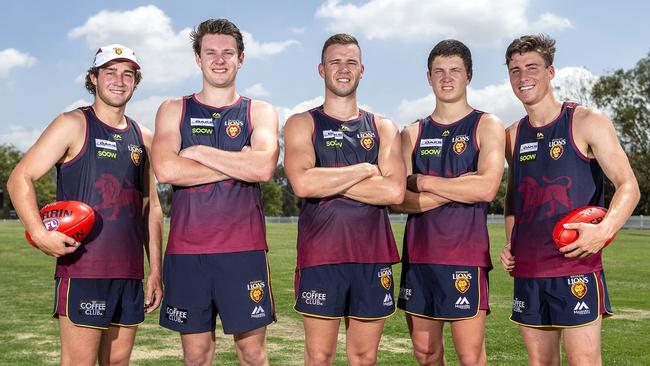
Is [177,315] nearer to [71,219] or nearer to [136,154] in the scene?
[71,219]

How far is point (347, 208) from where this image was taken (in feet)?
18.6

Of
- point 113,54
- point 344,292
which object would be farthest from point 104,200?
point 344,292

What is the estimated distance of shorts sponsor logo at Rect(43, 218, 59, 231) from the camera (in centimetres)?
536

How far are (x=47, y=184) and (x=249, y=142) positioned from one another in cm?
8864

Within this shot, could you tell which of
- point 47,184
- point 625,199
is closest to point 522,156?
point 625,199

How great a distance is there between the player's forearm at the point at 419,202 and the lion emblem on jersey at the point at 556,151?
3.10 ft

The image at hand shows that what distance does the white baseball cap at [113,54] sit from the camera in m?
5.81

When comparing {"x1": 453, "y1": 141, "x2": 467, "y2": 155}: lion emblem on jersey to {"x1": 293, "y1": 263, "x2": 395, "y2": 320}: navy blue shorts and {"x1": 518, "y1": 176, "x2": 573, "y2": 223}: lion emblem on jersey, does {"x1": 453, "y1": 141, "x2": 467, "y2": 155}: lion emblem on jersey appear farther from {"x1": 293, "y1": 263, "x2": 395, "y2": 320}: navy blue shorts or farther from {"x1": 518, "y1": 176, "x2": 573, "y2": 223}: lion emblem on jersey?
{"x1": 293, "y1": 263, "x2": 395, "y2": 320}: navy blue shorts

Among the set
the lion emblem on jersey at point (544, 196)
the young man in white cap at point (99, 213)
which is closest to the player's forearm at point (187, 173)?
Result: the young man in white cap at point (99, 213)

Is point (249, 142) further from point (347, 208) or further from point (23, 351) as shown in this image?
point (23, 351)

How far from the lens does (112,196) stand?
18.5 ft

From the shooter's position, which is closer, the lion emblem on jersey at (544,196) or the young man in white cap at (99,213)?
the young man in white cap at (99,213)

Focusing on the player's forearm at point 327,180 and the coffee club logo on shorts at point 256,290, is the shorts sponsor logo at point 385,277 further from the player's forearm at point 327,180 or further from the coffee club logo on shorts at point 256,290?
the coffee club logo on shorts at point 256,290

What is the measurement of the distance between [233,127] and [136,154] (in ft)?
2.86
